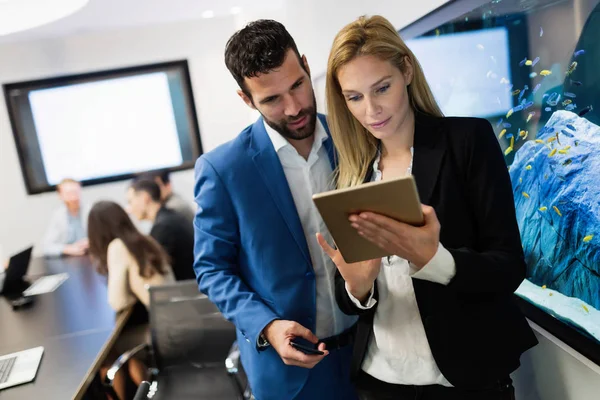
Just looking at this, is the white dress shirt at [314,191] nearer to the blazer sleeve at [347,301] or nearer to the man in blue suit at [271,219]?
the man in blue suit at [271,219]

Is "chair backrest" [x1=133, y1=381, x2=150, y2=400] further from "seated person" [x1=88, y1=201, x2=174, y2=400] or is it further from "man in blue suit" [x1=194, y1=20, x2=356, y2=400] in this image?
"man in blue suit" [x1=194, y1=20, x2=356, y2=400]

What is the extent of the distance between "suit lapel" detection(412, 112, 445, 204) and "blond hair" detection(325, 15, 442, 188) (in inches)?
3.2

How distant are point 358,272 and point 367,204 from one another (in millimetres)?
302

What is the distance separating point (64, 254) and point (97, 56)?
257 cm

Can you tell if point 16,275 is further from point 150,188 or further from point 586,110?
point 586,110

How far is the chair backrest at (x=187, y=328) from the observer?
257 cm

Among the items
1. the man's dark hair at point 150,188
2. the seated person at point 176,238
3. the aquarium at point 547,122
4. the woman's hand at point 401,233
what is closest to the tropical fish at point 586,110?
the aquarium at point 547,122

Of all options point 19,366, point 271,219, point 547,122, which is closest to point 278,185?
point 271,219

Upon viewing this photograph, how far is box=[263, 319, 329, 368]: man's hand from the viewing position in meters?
1.28

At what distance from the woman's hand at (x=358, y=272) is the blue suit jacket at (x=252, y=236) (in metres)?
0.27

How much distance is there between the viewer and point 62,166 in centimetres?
626

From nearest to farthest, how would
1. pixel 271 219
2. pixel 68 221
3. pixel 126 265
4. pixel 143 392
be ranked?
pixel 271 219 → pixel 143 392 → pixel 126 265 → pixel 68 221

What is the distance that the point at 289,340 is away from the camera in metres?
1.31

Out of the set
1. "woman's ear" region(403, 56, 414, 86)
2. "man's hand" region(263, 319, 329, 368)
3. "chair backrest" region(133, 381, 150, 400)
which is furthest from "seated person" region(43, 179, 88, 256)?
"woman's ear" region(403, 56, 414, 86)
